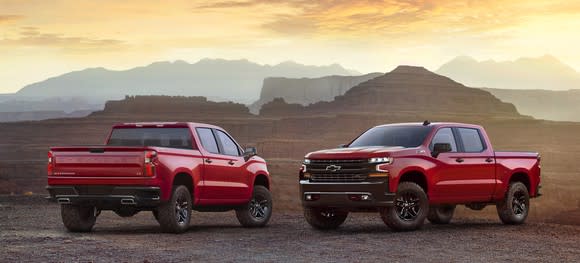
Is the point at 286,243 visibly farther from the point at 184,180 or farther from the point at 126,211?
the point at 126,211

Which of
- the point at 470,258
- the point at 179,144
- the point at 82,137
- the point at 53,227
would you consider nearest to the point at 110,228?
the point at 53,227

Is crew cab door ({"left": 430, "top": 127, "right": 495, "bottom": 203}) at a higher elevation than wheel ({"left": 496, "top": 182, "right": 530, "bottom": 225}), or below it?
higher

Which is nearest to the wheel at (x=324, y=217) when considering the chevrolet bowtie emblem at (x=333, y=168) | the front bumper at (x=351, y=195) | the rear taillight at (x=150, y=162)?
the front bumper at (x=351, y=195)

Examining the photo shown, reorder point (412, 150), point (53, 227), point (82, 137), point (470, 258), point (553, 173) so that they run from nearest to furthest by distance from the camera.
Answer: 1. point (470, 258)
2. point (412, 150)
3. point (53, 227)
4. point (553, 173)
5. point (82, 137)

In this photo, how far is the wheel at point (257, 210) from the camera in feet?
61.1

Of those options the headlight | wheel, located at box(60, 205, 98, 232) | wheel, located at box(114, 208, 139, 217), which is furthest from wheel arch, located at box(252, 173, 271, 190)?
wheel, located at box(60, 205, 98, 232)

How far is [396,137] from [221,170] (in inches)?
128

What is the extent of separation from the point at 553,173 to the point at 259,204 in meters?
117

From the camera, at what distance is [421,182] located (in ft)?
57.1

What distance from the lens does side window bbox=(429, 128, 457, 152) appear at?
1756cm

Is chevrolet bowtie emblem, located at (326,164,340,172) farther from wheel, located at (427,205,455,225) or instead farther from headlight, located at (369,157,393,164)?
wheel, located at (427,205,455,225)

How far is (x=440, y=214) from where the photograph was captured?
20.2m

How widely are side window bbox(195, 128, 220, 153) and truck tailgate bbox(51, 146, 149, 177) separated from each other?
1946mm

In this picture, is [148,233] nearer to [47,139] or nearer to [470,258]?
[470,258]
